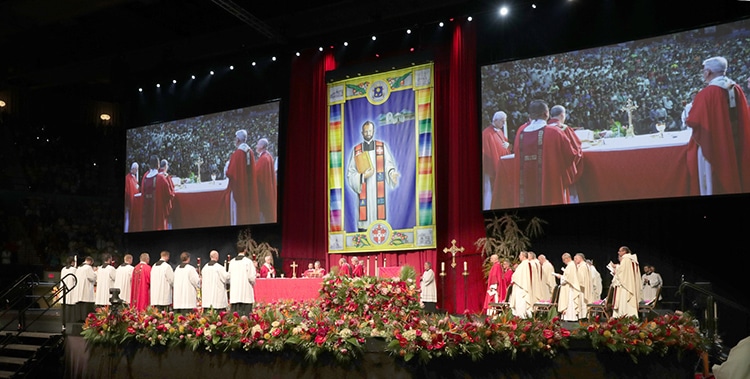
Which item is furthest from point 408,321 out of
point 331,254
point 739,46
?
point 331,254

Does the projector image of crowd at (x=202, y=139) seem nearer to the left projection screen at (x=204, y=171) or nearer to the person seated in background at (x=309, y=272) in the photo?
the left projection screen at (x=204, y=171)

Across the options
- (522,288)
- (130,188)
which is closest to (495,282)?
(522,288)

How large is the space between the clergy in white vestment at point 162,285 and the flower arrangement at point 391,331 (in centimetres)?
524

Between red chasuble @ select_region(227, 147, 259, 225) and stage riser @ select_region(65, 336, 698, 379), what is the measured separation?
916 centimetres

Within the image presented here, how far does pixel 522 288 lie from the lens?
13.2 m

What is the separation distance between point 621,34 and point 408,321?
29.9 ft

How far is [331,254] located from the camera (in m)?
16.9

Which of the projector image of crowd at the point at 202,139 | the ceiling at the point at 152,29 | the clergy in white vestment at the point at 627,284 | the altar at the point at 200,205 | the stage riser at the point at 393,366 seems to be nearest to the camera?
the stage riser at the point at 393,366

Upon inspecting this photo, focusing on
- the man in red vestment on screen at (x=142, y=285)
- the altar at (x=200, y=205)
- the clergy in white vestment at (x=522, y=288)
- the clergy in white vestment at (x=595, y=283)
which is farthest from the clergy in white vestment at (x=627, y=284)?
the altar at (x=200, y=205)

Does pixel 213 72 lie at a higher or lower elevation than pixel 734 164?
higher

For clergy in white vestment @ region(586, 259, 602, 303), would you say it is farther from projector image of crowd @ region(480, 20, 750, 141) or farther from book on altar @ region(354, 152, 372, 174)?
book on altar @ region(354, 152, 372, 174)

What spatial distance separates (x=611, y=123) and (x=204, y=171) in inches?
423

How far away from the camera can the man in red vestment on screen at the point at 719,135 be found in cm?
1176

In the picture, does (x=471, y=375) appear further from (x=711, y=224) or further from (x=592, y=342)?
(x=711, y=224)
